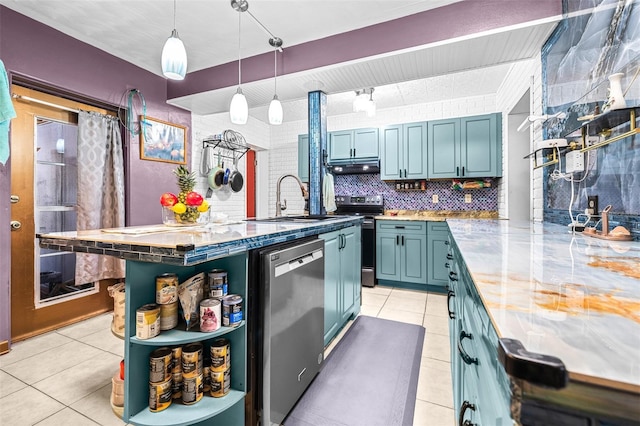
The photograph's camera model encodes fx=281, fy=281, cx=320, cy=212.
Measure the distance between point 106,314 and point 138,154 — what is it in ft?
5.86

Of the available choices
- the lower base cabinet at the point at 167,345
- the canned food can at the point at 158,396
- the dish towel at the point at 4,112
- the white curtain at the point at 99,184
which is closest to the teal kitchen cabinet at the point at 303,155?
the white curtain at the point at 99,184

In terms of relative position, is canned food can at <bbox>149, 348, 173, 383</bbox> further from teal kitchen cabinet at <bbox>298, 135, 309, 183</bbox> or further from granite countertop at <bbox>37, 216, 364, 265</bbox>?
teal kitchen cabinet at <bbox>298, 135, 309, 183</bbox>

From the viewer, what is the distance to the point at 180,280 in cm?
136

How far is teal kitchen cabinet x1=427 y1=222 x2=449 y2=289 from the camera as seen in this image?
362cm

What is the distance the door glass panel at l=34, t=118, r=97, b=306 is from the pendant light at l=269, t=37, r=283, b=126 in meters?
2.08

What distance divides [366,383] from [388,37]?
2769mm

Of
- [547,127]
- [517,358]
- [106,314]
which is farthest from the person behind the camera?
[106,314]

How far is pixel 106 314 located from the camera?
3027 mm

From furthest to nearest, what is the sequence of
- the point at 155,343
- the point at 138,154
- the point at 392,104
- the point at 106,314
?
the point at 392,104 < the point at 138,154 < the point at 106,314 < the point at 155,343

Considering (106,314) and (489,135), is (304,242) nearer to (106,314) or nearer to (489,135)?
(106,314)

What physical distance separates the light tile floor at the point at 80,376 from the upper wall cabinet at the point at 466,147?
6.67ft

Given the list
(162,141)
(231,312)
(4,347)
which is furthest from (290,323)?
(162,141)

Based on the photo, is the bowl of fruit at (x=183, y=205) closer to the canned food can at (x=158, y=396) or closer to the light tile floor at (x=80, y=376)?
the canned food can at (x=158, y=396)

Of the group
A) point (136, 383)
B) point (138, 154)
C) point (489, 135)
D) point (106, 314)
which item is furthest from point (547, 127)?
point (106, 314)
